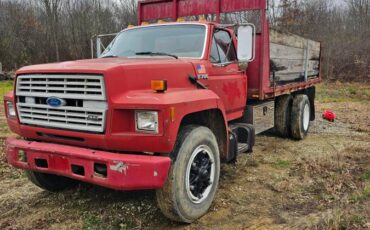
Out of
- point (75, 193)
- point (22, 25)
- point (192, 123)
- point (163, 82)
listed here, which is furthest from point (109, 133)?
point (22, 25)

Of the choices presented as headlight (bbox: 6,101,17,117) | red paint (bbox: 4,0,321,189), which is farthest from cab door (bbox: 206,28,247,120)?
headlight (bbox: 6,101,17,117)

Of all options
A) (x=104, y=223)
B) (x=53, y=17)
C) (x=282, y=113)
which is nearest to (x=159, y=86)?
(x=104, y=223)

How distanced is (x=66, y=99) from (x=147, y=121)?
0.87 meters

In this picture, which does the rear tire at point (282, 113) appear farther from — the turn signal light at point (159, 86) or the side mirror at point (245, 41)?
the turn signal light at point (159, 86)

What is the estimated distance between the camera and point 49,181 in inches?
196

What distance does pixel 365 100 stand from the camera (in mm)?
16203

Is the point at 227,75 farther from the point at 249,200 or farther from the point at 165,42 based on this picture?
the point at 249,200

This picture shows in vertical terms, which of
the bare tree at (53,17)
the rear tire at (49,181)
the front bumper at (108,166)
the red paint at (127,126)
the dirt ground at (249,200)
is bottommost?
the dirt ground at (249,200)

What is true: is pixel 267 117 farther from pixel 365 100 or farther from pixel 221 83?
pixel 365 100

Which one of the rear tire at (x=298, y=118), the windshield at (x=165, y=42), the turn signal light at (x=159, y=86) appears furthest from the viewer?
the rear tire at (x=298, y=118)

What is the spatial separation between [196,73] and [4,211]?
274 cm

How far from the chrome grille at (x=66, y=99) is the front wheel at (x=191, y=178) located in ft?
2.70

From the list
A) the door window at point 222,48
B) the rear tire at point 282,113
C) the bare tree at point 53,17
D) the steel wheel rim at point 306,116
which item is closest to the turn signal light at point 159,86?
the door window at point 222,48

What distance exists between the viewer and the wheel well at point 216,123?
4554 millimetres
